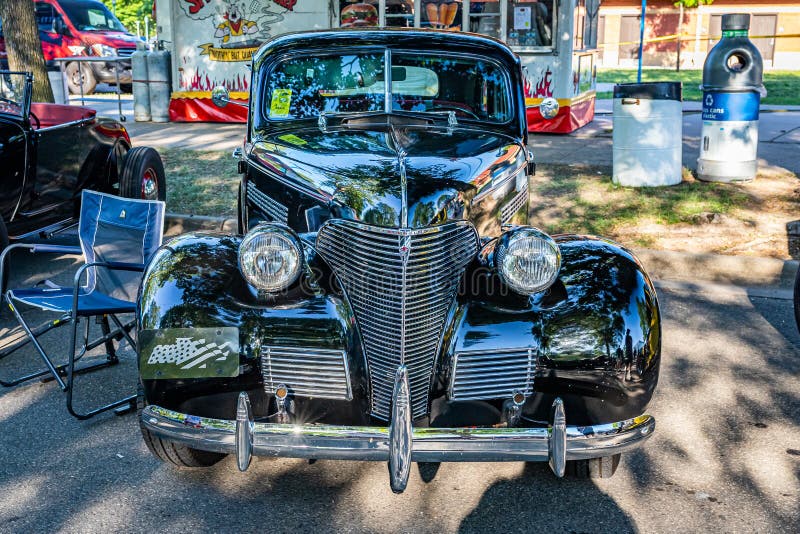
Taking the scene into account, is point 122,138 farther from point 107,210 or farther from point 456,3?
point 456,3

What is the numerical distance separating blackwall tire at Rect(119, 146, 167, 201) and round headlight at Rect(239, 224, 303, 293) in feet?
15.4

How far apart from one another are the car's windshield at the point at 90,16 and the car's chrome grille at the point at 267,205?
19.9 m

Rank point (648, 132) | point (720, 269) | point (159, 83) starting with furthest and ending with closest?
point (159, 83)
point (648, 132)
point (720, 269)

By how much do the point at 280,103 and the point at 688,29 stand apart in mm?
42330

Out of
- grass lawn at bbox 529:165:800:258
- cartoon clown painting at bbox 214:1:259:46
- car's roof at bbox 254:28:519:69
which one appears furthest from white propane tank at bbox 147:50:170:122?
car's roof at bbox 254:28:519:69

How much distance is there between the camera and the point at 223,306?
11.5 feet

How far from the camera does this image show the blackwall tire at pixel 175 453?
3.74 metres

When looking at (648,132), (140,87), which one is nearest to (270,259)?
(648,132)

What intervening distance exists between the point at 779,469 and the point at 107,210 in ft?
12.9

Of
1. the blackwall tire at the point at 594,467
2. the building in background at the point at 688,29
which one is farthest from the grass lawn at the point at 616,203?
the building in background at the point at 688,29

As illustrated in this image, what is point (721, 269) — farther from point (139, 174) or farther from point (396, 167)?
point (139, 174)

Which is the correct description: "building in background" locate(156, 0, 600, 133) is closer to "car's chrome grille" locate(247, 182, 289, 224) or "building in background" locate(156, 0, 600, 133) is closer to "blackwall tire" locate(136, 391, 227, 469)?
"car's chrome grille" locate(247, 182, 289, 224)

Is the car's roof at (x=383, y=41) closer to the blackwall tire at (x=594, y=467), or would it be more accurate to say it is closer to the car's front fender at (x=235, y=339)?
the car's front fender at (x=235, y=339)

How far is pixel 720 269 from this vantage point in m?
6.98
